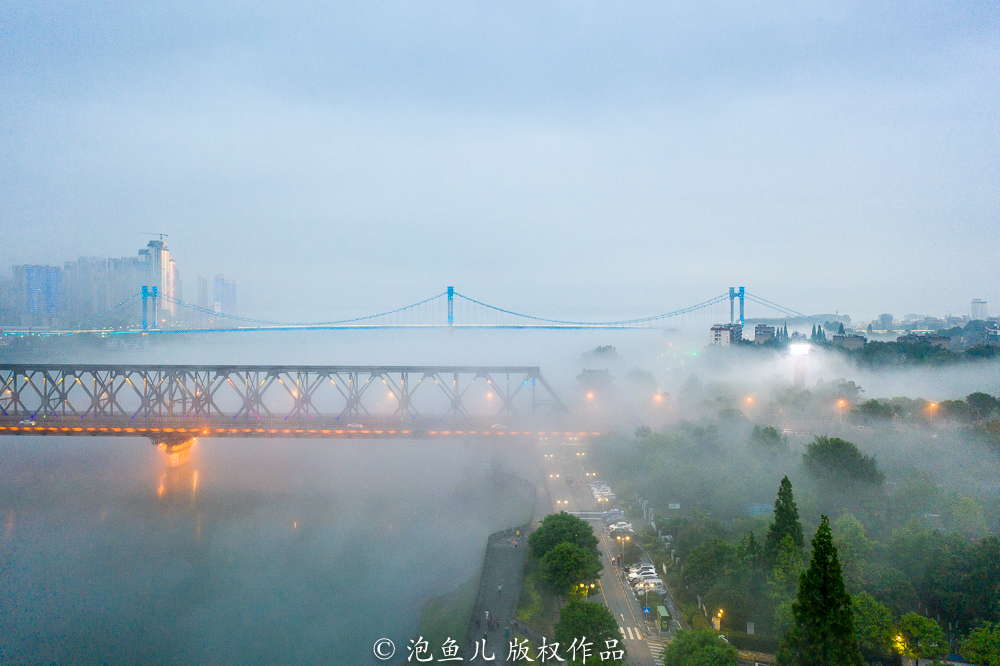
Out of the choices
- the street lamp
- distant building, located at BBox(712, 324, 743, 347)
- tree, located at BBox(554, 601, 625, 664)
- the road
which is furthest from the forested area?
distant building, located at BBox(712, 324, 743, 347)

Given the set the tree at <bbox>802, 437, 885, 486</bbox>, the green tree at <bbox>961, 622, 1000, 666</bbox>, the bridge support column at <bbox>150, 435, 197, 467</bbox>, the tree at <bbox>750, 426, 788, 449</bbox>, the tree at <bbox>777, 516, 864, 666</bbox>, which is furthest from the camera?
the bridge support column at <bbox>150, 435, 197, 467</bbox>

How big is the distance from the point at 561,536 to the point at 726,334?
46739 millimetres

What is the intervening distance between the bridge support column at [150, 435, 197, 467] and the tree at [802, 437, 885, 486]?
834 inches

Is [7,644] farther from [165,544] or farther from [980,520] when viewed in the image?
[980,520]

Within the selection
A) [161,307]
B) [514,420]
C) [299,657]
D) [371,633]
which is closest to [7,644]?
[299,657]

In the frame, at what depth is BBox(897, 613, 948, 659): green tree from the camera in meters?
8.28

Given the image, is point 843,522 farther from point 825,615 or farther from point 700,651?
point 700,651

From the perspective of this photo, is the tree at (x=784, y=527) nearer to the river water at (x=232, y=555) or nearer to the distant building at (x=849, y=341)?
the river water at (x=232, y=555)

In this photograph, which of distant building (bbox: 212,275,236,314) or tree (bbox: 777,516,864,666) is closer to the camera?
tree (bbox: 777,516,864,666)

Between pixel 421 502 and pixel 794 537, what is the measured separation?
451 inches

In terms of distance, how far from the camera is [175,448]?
2158 centimetres

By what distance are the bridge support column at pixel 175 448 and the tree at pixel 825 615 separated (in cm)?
2087

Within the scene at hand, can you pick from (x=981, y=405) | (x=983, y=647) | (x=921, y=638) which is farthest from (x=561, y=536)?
(x=981, y=405)

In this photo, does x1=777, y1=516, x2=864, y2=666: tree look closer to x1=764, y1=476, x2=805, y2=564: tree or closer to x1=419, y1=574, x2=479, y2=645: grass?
x1=764, y1=476, x2=805, y2=564: tree
